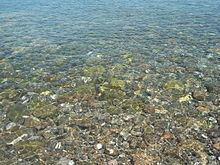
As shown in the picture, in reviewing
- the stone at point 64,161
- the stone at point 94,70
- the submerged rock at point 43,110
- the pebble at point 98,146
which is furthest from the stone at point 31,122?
the stone at point 94,70

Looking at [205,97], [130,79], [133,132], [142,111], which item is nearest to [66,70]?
[130,79]

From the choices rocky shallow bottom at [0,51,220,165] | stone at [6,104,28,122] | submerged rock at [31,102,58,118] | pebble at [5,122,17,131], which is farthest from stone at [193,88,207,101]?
pebble at [5,122,17,131]

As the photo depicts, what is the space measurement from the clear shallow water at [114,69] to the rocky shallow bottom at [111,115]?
1.9 inches

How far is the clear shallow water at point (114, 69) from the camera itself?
985cm

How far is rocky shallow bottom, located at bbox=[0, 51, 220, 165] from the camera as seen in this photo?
23.4 ft

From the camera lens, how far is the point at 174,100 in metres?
10.1

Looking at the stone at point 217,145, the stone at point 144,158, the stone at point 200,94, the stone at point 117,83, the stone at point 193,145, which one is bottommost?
the stone at point 144,158

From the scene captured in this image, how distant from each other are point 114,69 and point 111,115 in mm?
4968

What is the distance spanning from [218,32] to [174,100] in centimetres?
1469

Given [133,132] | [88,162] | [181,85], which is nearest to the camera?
[88,162]

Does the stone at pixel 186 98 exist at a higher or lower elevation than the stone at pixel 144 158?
higher

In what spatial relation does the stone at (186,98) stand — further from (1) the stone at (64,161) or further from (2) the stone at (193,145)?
(1) the stone at (64,161)

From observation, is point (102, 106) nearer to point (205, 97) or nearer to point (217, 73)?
point (205, 97)

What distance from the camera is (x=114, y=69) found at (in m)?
13.6
